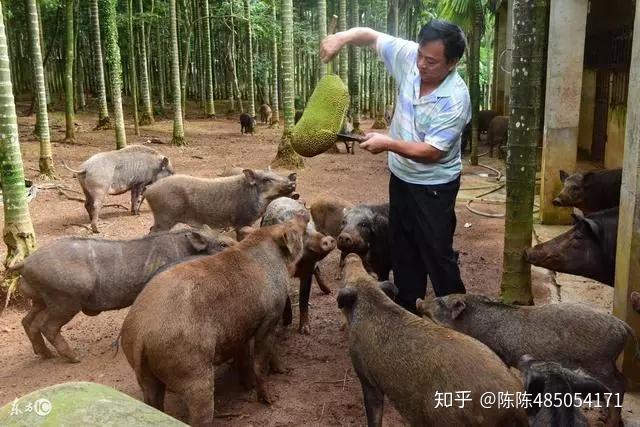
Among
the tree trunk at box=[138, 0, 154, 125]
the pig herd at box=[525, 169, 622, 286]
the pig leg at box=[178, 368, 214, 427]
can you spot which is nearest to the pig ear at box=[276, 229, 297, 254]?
the pig leg at box=[178, 368, 214, 427]

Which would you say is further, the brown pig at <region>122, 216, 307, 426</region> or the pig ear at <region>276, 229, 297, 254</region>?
the pig ear at <region>276, 229, 297, 254</region>

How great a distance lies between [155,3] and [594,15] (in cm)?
2240

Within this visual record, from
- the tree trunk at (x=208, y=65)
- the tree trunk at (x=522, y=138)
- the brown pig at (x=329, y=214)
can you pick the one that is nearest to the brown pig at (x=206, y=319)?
the tree trunk at (x=522, y=138)

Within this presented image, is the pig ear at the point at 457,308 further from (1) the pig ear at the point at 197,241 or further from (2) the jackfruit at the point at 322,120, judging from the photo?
(1) the pig ear at the point at 197,241

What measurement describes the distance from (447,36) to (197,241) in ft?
9.91

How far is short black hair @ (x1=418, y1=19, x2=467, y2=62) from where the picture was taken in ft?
15.4

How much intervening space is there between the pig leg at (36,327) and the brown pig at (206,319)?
1.85m

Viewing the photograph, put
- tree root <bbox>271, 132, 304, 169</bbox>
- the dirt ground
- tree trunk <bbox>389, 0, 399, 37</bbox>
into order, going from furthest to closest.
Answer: tree trunk <bbox>389, 0, 399, 37</bbox> < tree root <bbox>271, 132, 304, 169</bbox> < the dirt ground

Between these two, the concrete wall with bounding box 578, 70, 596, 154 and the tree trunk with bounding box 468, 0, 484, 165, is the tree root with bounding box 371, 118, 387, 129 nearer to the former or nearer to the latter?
the tree trunk with bounding box 468, 0, 484, 165

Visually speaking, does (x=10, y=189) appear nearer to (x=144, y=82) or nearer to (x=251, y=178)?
(x=251, y=178)

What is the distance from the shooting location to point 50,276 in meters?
5.76

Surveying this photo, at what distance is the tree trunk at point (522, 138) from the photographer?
515 cm

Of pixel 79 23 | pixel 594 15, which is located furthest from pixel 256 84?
pixel 594 15

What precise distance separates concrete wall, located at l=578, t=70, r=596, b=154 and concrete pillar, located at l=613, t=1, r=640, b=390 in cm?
1143
